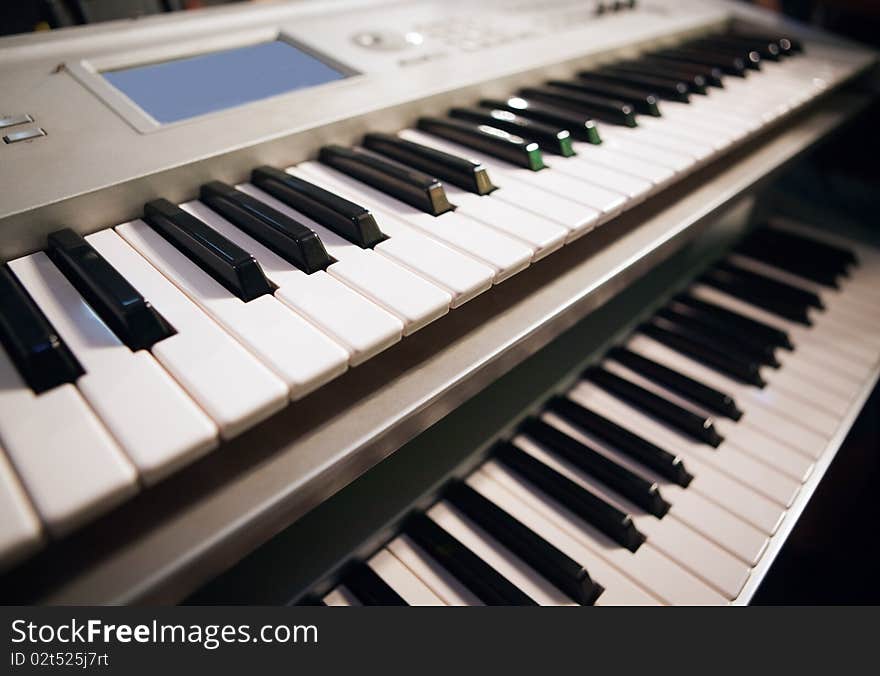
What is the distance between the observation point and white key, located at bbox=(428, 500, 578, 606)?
2.44 feet

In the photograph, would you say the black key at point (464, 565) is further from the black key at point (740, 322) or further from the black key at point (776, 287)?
the black key at point (776, 287)

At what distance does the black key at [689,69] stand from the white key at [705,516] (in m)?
Result: 0.79

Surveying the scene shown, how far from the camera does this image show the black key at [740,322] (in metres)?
1.19

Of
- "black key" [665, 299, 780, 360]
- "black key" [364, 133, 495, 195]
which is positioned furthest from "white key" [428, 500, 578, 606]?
"black key" [665, 299, 780, 360]

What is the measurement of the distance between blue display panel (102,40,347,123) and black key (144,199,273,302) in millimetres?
195

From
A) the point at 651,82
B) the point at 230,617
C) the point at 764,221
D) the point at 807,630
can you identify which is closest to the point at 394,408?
the point at 230,617

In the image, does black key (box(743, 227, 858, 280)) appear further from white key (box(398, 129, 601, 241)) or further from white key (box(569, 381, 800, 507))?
white key (box(398, 129, 601, 241))

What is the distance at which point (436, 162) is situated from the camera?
0.84 meters

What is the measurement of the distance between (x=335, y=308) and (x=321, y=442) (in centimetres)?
13

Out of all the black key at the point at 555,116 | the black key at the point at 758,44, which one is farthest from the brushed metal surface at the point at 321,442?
the black key at the point at 758,44

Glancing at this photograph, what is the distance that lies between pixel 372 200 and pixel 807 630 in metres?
0.69

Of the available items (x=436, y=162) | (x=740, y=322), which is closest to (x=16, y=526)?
(x=436, y=162)

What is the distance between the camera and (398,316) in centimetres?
56

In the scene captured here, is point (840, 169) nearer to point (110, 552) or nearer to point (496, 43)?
point (496, 43)
